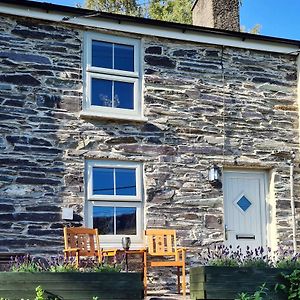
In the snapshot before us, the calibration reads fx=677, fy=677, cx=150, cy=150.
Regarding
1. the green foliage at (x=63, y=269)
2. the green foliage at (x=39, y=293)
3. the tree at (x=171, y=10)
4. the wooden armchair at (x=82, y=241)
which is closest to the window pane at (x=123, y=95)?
the wooden armchair at (x=82, y=241)

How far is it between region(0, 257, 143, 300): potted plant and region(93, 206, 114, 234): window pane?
3453 millimetres

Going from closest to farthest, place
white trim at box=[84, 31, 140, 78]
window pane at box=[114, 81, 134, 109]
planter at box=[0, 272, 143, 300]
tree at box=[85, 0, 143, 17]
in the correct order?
planter at box=[0, 272, 143, 300]
white trim at box=[84, 31, 140, 78]
window pane at box=[114, 81, 134, 109]
tree at box=[85, 0, 143, 17]

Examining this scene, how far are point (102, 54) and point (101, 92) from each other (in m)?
0.65

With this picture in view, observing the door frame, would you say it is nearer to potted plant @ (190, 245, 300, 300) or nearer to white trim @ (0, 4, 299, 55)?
white trim @ (0, 4, 299, 55)

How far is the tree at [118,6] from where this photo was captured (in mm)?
23703

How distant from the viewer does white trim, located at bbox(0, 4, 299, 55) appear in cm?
1054

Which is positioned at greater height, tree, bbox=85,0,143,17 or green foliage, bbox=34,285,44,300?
tree, bbox=85,0,143,17

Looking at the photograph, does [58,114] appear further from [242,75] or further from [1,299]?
[1,299]

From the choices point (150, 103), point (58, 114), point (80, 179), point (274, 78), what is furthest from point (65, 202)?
A: point (274, 78)

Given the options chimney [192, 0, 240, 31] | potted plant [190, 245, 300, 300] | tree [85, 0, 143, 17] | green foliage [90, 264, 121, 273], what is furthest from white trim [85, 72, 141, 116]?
tree [85, 0, 143, 17]

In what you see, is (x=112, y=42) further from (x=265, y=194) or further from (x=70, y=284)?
(x=70, y=284)

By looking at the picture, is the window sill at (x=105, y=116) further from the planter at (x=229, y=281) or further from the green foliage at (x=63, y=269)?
the planter at (x=229, y=281)

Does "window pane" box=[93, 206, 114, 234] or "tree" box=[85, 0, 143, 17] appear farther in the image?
"tree" box=[85, 0, 143, 17]

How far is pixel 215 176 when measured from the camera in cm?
1130
